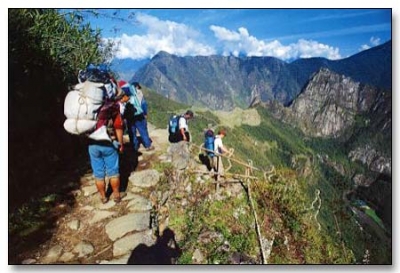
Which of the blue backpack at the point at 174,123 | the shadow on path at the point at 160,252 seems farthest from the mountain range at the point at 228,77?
the shadow on path at the point at 160,252

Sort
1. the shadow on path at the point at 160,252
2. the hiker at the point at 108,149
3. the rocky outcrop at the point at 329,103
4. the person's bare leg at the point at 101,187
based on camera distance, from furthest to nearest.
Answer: the rocky outcrop at the point at 329,103 → the person's bare leg at the point at 101,187 → the shadow on path at the point at 160,252 → the hiker at the point at 108,149

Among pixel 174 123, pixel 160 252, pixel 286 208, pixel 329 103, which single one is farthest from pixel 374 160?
pixel 160 252

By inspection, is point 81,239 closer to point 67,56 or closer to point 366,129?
point 67,56

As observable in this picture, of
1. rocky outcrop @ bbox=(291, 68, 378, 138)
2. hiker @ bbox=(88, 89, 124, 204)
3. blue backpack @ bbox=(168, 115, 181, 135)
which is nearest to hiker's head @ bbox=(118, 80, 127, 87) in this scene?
hiker @ bbox=(88, 89, 124, 204)

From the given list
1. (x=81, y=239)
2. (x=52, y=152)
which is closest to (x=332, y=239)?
(x=81, y=239)

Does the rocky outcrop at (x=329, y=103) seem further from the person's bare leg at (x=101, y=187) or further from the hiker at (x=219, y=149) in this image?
the person's bare leg at (x=101, y=187)

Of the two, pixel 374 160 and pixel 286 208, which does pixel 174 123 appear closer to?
pixel 286 208
